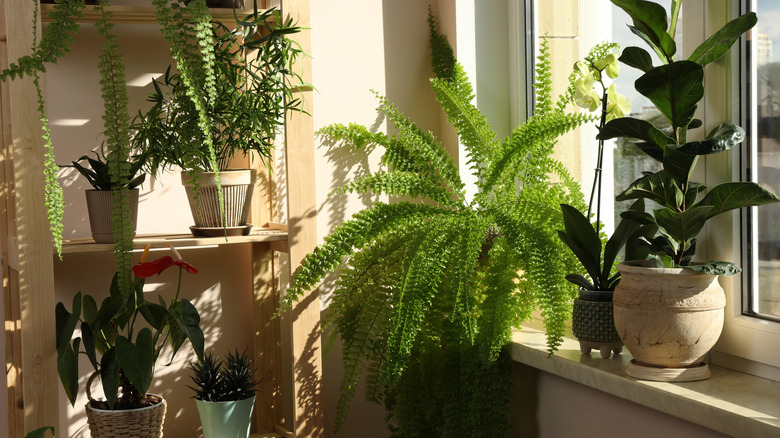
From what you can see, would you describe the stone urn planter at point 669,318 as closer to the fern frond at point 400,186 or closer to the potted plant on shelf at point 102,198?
the fern frond at point 400,186

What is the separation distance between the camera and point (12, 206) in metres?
1.91

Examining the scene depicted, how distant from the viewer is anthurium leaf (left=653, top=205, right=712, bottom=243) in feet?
4.47

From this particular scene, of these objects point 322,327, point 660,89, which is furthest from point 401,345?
point 660,89

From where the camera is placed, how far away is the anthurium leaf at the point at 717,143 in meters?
1.34

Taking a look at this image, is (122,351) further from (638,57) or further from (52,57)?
(638,57)

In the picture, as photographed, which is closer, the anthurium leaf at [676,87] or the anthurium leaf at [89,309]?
the anthurium leaf at [676,87]

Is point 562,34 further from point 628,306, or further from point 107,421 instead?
point 107,421

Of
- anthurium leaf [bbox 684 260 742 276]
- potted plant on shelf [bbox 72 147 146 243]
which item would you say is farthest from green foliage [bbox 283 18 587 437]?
potted plant on shelf [bbox 72 147 146 243]

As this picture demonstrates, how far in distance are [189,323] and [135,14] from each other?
768mm

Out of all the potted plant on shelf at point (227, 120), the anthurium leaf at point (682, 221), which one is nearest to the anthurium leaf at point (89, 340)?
the potted plant on shelf at point (227, 120)

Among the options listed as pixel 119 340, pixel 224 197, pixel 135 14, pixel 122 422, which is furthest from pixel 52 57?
pixel 122 422

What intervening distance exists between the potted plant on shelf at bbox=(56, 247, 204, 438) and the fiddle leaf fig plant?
41.2 inches

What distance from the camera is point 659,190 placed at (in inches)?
56.7

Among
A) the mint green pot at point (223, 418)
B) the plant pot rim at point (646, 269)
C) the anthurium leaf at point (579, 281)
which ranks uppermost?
the plant pot rim at point (646, 269)
